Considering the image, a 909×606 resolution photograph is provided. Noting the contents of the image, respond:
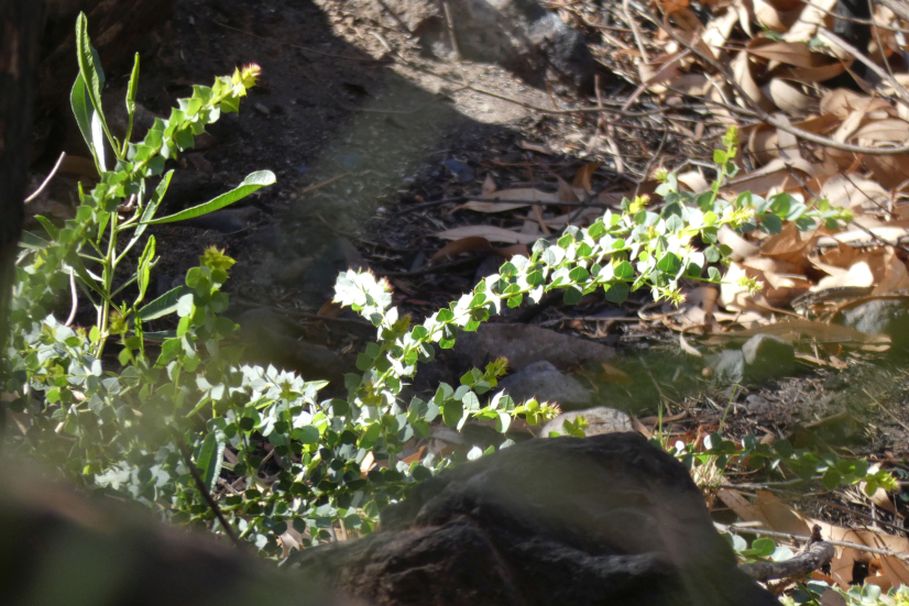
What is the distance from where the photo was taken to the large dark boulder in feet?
4.45

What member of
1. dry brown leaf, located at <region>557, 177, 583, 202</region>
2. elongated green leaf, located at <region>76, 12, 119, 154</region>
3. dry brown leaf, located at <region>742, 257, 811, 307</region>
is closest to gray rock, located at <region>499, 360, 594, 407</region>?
dry brown leaf, located at <region>742, 257, 811, 307</region>

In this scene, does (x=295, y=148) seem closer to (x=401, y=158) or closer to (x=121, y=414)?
(x=401, y=158)

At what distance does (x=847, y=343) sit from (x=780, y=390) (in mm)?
308

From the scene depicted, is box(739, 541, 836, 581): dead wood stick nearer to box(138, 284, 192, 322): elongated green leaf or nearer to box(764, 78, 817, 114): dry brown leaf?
box(138, 284, 192, 322): elongated green leaf

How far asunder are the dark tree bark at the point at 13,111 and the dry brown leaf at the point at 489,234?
2.73m

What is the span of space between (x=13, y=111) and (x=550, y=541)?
91 cm

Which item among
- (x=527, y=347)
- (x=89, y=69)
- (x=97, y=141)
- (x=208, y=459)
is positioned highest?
(x=89, y=69)

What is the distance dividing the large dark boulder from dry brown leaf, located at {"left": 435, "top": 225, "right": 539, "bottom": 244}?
2028mm

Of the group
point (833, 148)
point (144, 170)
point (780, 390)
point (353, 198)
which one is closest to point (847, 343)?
point (780, 390)

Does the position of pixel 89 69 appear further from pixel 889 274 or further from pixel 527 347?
pixel 889 274

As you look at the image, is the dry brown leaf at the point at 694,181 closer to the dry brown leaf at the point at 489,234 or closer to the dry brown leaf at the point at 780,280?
the dry brown leaf at the point at 780,280

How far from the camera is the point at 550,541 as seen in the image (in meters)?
1.42

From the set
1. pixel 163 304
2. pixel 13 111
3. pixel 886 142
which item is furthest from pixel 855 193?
pixel 13 111

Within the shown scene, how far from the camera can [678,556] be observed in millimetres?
1422
